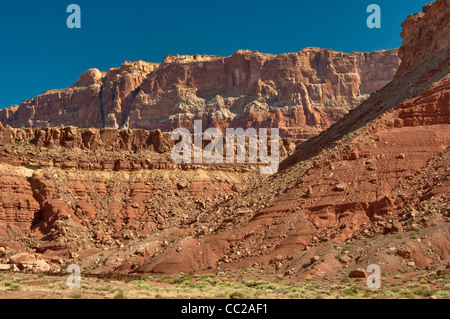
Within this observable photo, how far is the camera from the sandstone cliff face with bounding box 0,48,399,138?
161 m

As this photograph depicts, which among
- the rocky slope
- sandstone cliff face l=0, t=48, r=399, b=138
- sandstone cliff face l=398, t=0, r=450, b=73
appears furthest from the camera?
sandstone cliff face l=0, t=48, r=399, b=138

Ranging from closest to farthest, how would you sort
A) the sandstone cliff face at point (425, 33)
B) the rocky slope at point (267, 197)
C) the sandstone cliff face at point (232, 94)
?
the rocky slope at point (267, 197) < the sandstone cliff face at point (425, 33) < the sandstone cliff face at point (232, 94)

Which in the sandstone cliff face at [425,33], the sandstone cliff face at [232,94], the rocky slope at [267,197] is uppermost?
the sandstone cliff face at [232,94]

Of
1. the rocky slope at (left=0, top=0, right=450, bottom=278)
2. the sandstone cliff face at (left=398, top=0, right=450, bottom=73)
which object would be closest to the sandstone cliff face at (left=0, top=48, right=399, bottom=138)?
the rocky slope at (left=0, top=0, right=450, bottom=278)

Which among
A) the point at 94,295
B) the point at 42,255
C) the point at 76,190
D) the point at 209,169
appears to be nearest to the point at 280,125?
the point at 209,169

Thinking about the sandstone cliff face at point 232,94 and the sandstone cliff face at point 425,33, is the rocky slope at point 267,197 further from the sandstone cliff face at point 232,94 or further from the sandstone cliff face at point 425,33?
the sandstone cliff face at point 232,94

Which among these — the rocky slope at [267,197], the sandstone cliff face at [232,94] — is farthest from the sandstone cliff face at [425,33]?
the sandstone cliff face at [232,94]

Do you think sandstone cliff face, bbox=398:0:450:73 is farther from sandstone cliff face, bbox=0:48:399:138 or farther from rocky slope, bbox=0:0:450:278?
sandstone cliff face, bbox=0:48:399:138

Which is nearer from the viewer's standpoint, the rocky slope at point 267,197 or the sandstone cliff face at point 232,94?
the rocky slope at point 267,197

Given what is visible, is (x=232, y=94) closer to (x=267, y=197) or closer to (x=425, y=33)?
(x=425, y=33)

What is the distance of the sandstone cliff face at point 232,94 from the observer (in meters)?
Answer: 161

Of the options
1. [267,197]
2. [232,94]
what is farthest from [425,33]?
[232,94]
